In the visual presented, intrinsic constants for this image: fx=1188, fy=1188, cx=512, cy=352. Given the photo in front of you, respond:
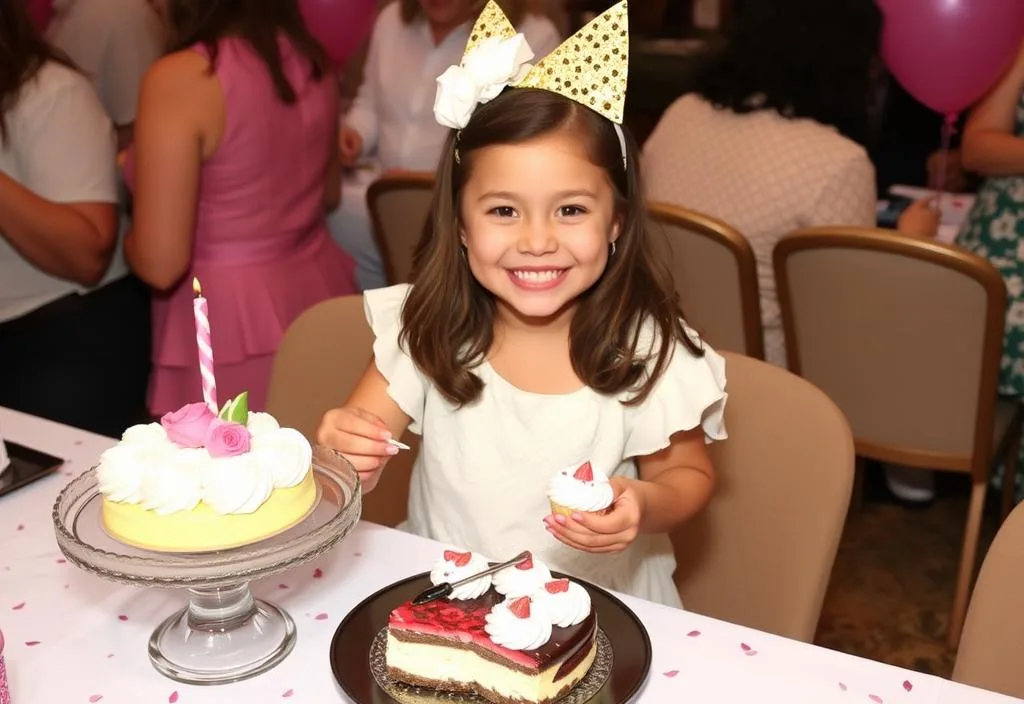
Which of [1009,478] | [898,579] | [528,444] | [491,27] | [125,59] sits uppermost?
[491,27]

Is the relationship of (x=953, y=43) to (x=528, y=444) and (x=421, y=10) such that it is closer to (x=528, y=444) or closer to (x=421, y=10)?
(x=421, y=10)

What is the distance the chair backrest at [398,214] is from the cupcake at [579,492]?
5.74 feet

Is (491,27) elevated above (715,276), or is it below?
above

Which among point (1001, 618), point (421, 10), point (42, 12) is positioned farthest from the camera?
point (421, 10)

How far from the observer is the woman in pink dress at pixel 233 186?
2.62 meters

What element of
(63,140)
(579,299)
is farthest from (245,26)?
(579,299)

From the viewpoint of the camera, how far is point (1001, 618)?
140cm

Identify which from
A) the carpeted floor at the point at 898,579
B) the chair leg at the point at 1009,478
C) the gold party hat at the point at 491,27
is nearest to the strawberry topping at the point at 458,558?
the gold party hat at the point at 491,27

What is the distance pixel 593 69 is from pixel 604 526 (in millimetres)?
651

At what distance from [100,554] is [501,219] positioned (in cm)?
72

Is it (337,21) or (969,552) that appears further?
(337,21)

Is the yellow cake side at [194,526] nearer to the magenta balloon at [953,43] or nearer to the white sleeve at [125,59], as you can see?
the magenta balloon at [953,43]

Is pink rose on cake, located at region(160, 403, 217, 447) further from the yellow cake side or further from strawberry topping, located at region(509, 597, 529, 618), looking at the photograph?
strawberry topping, located at region(509, 597, 529, 618)

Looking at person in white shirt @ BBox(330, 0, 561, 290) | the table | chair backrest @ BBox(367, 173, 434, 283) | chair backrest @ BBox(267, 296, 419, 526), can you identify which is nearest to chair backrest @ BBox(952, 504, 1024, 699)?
the table
